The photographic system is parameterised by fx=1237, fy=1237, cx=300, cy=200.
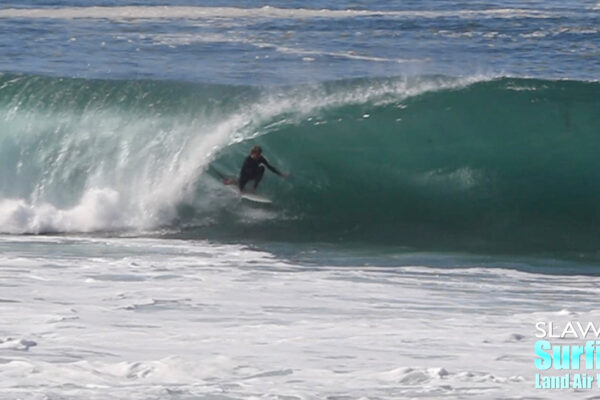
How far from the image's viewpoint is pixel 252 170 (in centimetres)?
1276

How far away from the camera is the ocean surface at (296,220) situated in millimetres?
6797

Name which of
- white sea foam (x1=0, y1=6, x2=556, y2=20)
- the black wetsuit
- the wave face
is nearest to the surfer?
the black wetsuit

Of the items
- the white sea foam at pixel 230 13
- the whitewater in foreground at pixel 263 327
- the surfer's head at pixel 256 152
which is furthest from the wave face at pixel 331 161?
the white sea foam at pixel 230 13

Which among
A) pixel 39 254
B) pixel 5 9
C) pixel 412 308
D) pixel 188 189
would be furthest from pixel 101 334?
pixel 5 9

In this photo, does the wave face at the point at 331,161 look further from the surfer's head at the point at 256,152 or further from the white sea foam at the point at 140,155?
the surfer's head at the point at 256,152

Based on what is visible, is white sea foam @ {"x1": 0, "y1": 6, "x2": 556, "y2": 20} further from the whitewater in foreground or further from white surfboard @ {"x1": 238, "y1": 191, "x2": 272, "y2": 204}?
the whitewater in foreground

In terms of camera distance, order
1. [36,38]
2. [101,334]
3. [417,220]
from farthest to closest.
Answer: [36,38] → [417,220] → [101,334]

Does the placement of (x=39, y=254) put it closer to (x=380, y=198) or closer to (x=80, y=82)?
(x=380, y=198)

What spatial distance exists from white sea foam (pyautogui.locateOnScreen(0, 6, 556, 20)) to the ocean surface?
13.8 ft

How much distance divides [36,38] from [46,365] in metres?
18.0

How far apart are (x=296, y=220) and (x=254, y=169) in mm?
694

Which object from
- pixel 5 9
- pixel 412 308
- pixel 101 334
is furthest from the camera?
pixel 5 9

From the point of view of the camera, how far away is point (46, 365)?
659 cm

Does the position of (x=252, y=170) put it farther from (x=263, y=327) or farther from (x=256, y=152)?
(x=263, y=327)
